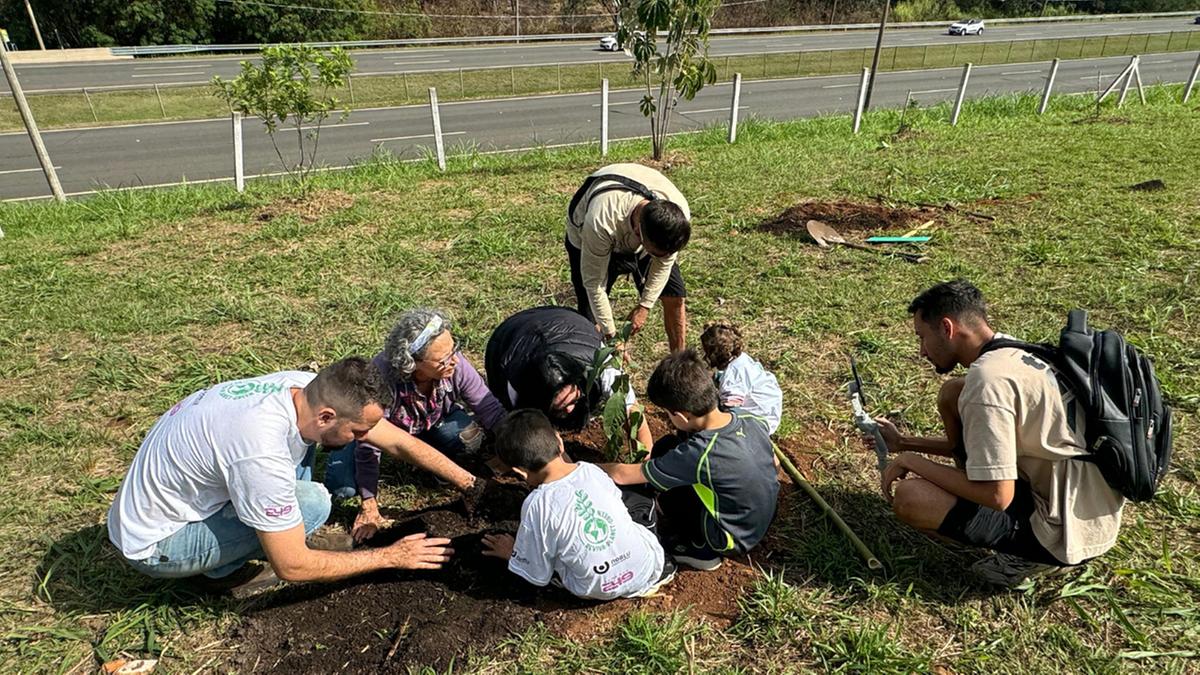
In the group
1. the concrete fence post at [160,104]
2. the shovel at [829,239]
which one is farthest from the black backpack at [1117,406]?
the concrete fence post at [160,104]

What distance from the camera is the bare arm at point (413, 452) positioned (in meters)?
3.07

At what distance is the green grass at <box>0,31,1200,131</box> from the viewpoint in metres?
18.1

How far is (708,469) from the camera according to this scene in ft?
8.66

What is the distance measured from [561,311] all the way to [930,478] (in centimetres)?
200

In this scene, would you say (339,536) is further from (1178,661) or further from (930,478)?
(1178,661)

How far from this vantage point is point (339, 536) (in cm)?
320

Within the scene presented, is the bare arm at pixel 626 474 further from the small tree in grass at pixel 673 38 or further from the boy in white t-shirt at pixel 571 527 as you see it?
the small tree in grass at pixel 673 38

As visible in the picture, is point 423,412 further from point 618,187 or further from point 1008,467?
point 1008,467

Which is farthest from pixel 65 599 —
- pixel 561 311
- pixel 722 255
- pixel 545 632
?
pixel 722 255

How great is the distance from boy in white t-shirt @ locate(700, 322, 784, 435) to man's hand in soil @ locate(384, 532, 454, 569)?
152 centimetres

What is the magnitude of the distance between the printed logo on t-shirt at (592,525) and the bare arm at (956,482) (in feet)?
4.35

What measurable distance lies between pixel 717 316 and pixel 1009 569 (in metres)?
2.92

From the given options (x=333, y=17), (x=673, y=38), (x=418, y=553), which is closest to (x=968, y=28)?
(x=333, y=17)

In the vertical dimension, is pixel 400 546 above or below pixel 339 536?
above
